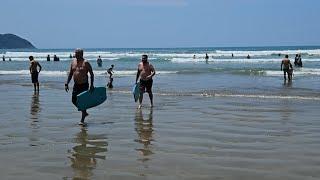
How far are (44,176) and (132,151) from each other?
160 cm

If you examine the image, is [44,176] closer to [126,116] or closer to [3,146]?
[3,146]

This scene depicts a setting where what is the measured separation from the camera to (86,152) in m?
6.79

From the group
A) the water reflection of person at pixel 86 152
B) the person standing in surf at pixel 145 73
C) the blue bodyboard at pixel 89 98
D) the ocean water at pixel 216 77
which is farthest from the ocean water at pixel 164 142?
the ocean water at pixel 216 77

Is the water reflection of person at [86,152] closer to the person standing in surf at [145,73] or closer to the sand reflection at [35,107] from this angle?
the sand reflection at [35,107]

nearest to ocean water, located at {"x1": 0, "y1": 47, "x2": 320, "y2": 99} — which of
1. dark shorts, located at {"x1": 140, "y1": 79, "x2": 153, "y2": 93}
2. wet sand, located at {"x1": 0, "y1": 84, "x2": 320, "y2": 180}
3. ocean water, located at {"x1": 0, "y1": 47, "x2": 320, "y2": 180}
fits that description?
dark shorts, located at {"x1": 140, "y1": 79, "x2": 153, "y2": 93}

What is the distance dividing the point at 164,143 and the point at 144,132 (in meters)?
1.17

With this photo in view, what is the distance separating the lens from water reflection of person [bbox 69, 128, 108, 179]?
224 inches

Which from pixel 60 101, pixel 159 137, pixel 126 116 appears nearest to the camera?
pixel 159 137

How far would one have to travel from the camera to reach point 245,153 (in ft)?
21.7

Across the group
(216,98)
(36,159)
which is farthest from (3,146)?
(216,98)

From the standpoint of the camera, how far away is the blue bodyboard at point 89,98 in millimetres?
9672

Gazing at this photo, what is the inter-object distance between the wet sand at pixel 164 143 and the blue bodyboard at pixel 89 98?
395 mm

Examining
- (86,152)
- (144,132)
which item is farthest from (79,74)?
(86,152)

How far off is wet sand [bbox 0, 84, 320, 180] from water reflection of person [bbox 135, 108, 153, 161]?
0.04ft
